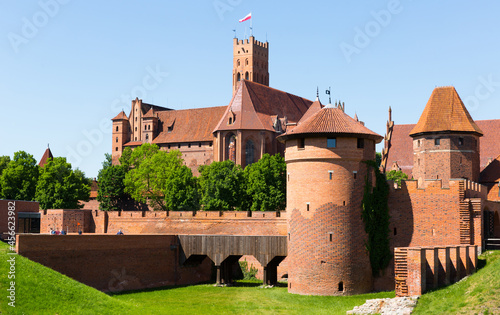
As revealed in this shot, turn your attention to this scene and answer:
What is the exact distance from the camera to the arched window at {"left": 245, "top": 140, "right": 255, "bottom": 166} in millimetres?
82875

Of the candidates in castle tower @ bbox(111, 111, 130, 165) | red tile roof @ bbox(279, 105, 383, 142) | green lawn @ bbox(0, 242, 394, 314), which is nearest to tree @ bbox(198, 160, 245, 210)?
green lawn @ bbox(0, 242, 394, 314)

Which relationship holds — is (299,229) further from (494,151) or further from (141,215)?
(494,151)

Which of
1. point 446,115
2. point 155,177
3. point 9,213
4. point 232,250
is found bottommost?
point 232,250

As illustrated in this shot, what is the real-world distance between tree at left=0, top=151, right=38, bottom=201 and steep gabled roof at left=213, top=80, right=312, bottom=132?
2280 centimetres

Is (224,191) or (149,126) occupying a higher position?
(149,126)

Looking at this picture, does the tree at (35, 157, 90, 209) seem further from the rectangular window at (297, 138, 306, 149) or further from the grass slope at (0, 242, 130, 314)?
the rectangular window at (297, 138, 306, 149)

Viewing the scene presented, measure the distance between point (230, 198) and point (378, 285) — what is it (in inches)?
1046

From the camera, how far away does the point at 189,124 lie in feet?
326

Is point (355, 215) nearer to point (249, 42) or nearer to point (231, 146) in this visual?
point (231, 146)

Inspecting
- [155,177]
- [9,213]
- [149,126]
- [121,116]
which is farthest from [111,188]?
[9,213]

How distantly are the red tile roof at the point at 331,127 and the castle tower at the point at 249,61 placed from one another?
70.7 meters

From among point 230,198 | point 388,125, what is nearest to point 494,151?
point 388,125

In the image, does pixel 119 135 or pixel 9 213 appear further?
pixel 119 135

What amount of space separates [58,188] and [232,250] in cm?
3164
